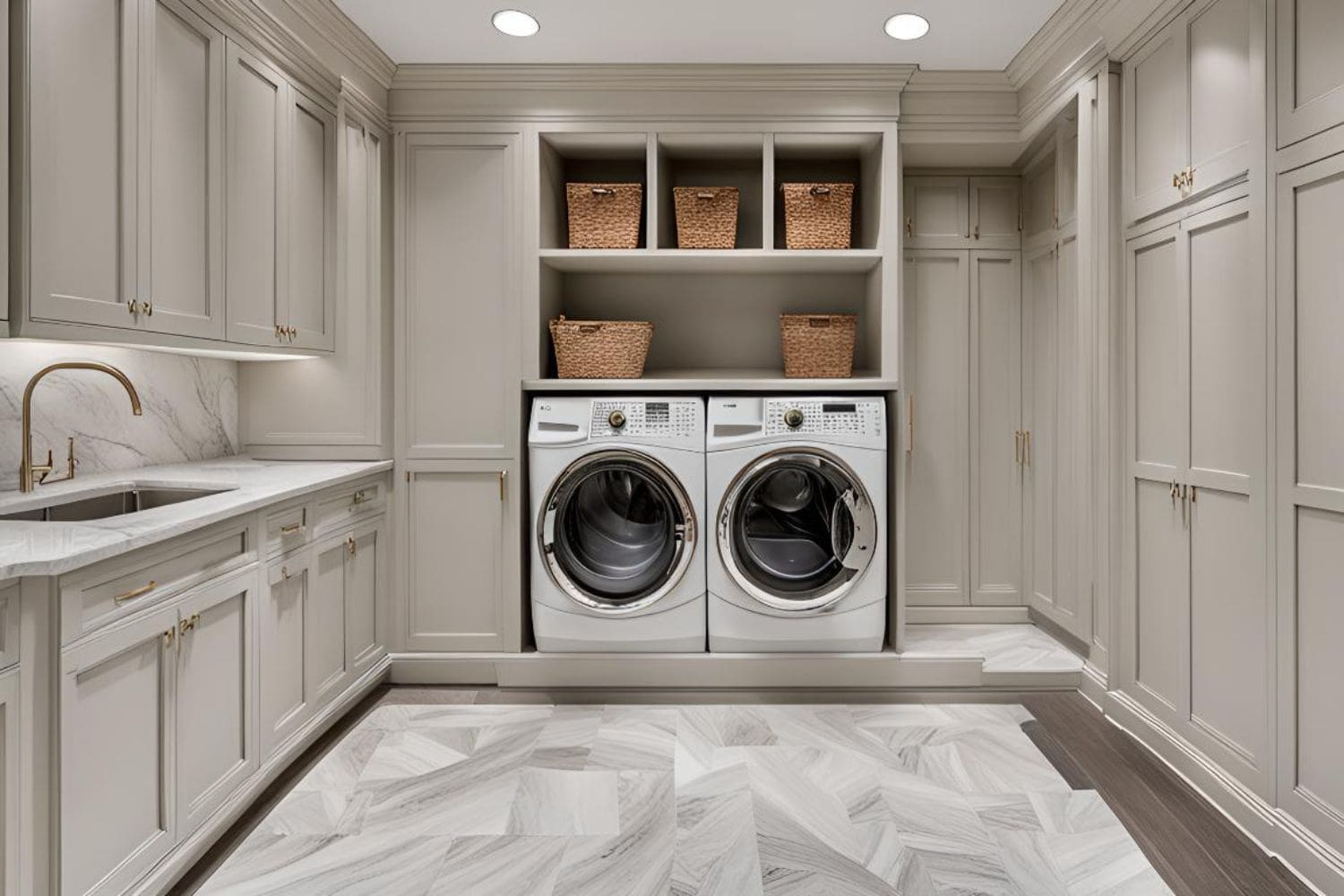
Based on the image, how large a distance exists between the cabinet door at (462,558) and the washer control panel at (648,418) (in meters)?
0.42

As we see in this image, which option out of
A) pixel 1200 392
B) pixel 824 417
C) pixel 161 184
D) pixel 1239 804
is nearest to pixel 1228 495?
pixel 1200 392

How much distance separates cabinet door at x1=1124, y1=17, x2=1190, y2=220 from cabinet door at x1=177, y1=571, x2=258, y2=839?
2.87 m

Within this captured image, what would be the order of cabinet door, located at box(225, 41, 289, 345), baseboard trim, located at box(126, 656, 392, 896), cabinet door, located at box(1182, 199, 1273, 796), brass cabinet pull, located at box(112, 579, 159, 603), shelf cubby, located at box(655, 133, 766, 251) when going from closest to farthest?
1. brass cabinet pull, located at box(112, 579, 159, 603)
2. baseboard trim, located at box(126, 656, 392, 896)
3. cabinet door, located at box(1182, 199, 1273, 796)
4. cabinet door, located at box(225, 41, 289, 345)
5. shelf cubby, located at box(655, 133, 766, 251)

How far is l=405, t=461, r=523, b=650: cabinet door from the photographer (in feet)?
10.4

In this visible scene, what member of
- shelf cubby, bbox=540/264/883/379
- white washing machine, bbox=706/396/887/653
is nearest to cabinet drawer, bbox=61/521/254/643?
white washing machine, bbox=706/396/887/653

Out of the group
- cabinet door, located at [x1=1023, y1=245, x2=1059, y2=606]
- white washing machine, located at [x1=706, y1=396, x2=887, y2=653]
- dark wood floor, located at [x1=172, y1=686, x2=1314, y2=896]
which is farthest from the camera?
cabinet door, located at [x1=1023, y1=245, x2=1059, y2=606]

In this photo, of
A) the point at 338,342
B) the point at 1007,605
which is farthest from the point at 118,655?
the point at 1007,605

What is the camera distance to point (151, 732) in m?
1.72

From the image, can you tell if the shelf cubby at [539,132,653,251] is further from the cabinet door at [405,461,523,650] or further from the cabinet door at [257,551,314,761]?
the cabinet door at [257,551,314,761]

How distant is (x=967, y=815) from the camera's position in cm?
217

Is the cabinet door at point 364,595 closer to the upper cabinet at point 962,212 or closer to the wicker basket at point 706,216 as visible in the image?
the wicker basket at point 706,216

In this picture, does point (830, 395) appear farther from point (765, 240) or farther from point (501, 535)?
point (501, 535)

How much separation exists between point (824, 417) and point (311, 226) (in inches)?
76.9

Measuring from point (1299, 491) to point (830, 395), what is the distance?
5.17 feet
